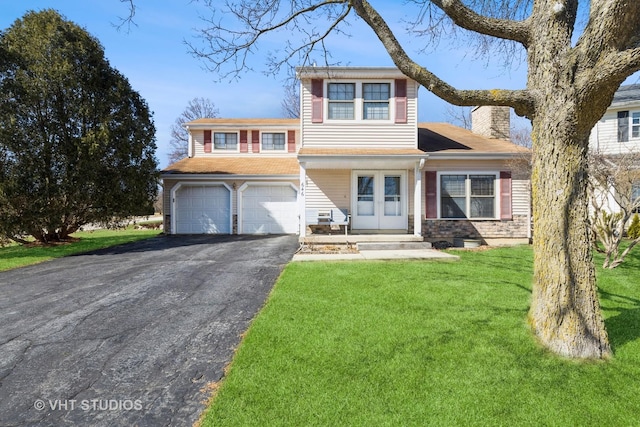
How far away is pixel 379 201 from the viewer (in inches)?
469

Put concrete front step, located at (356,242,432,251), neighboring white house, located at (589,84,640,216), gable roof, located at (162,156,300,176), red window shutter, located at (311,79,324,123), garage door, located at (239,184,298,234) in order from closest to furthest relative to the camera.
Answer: concrete front step, located at (356,242,432,251)
red window shutter, located at (311,79,324,123)
gable roof, located at (162,156,300,176)
garage door, located at (239,184,298,234)
neighboring white house, located at (589,84,640,216)

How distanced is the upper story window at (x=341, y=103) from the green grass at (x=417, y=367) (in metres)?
7.73

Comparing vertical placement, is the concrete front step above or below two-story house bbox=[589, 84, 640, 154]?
below

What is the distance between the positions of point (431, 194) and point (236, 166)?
28.8 ft

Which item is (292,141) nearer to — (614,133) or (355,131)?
(355,131)

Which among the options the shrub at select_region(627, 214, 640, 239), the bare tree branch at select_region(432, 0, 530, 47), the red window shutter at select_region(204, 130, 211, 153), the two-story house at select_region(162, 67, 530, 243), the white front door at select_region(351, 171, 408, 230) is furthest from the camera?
the red window shutter at select_region(204, 130, 211, 153)

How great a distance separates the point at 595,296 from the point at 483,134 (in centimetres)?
1280

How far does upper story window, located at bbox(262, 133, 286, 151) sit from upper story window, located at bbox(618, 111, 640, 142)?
1706 centimetres

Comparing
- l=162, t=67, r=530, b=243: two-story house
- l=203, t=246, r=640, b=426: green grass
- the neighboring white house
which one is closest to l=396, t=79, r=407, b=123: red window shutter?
l=162, t=67, r=530, b=243: two-story house

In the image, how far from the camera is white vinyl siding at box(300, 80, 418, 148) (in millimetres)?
11789

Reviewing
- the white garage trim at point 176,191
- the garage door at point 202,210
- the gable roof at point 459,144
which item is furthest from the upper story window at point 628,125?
the garage door at point 202,210

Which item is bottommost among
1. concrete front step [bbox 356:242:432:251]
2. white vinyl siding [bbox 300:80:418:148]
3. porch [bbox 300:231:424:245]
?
concrete front step [bbox 356:242:432:251]

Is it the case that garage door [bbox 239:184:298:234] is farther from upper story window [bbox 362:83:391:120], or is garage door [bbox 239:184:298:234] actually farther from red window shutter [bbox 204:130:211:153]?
upper story window [bbox 362:83:391:120]

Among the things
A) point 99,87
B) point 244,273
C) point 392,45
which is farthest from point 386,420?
point 99,87
